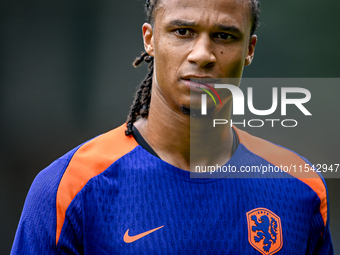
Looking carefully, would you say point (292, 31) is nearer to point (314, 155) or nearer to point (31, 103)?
point (314, 155)

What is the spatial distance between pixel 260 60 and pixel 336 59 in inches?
43.8

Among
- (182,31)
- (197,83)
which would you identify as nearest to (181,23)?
(182,31)

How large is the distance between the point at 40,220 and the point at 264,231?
3.34 ft

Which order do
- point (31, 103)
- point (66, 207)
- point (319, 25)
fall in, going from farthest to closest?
point (319, 25) → point (31, 103) → point (66, 207)

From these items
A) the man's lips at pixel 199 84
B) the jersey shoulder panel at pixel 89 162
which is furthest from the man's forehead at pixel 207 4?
the jersey shoulder panel at pixel 89 162

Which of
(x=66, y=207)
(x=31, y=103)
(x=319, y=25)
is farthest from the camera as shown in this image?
(x=319, y=25)

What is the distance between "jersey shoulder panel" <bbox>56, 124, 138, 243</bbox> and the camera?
5.79 ft

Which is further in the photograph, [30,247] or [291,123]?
[291,123]

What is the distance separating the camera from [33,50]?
5.00 meters

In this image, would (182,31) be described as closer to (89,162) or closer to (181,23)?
(181,23)

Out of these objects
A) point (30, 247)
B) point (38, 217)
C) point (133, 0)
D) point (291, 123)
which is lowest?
point (30, 247)

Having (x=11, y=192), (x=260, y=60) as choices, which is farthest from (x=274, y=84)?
(x=11, y=192)

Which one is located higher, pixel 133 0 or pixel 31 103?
pixel 133 0

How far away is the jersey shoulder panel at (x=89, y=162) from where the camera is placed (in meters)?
1.76
